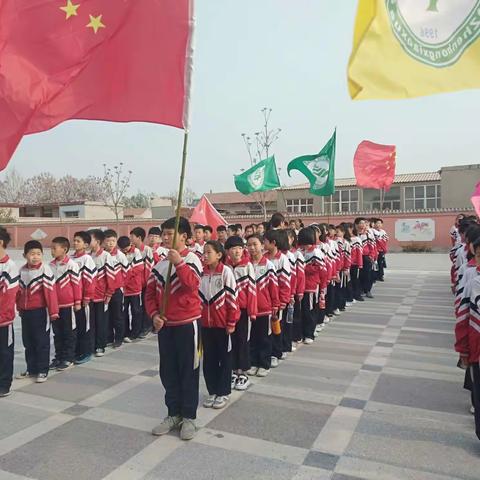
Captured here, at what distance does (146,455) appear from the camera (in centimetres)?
336

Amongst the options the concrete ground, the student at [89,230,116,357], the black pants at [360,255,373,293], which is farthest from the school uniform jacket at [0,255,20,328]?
the black pants at [360,255,373,293]

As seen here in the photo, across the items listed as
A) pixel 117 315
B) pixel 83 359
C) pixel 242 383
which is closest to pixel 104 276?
pixel 117 315

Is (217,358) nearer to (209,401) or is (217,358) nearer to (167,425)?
(209,401)

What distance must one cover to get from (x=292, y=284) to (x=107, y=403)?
8.21 feet

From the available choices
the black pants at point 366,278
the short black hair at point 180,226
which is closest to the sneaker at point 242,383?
the short black hair at point 180,226

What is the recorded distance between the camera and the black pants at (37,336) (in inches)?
195

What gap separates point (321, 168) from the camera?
33.4 ft

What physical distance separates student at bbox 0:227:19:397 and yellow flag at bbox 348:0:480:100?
3.46 metres

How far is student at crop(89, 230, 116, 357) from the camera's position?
6008mm

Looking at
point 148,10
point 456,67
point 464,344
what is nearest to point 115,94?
point 148,10

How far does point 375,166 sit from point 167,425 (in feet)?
31.9

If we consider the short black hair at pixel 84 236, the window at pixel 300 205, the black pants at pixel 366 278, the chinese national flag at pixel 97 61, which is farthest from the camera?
the window at pixel 300 205

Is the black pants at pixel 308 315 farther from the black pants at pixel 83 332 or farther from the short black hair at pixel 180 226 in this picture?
the short black hair at pixel 180 226

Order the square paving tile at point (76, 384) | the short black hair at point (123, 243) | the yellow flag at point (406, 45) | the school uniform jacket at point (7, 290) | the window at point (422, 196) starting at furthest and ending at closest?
the window at point (422, 196) < the short black hair at point (123, 243) < the square paving tile at point (76, 384) < the school uniform jacket at point (7, 290) < the yellow flag at point (406, 45)
